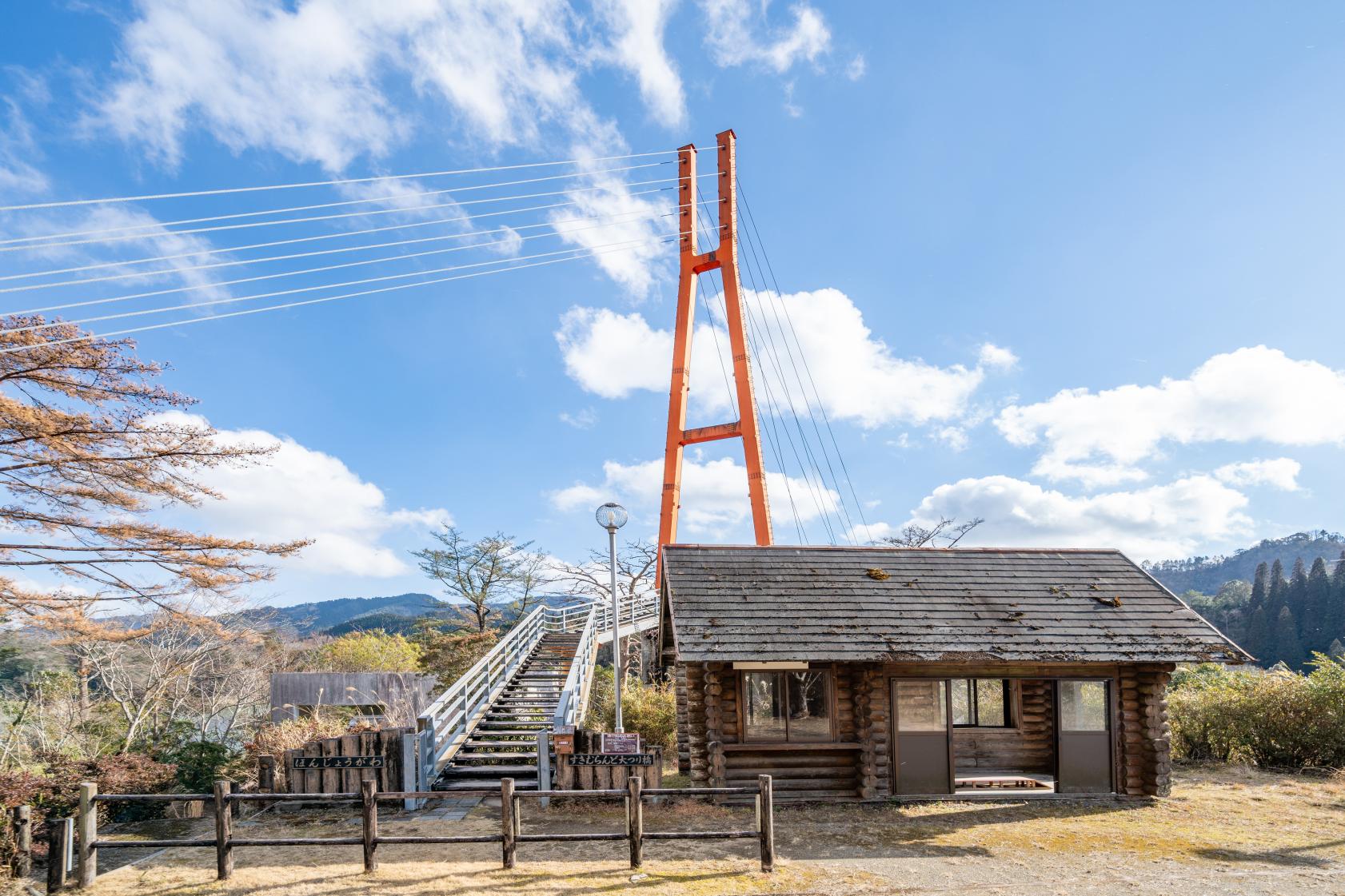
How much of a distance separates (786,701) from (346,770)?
23.3 ft

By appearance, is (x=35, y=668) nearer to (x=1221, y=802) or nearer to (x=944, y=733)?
(x=944, y=733)

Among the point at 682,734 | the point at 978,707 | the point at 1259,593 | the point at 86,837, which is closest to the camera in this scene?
the point at 86,837

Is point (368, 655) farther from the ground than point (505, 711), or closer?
closer

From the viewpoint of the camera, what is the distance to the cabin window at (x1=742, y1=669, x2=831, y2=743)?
43.4 ft

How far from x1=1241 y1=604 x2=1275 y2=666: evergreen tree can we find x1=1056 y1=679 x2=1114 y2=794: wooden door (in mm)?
58904

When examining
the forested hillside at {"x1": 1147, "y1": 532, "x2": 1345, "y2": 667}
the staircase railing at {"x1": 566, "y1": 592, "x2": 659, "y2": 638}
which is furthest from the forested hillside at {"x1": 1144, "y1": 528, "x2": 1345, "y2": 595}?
the staircase railing at {"x1": 566, "y1": 592, "x2": 659, "y2": 638}

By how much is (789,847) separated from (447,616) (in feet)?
101

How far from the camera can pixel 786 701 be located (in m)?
13.4

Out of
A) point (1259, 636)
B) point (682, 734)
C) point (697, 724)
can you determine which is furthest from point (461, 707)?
point (1259, 636)

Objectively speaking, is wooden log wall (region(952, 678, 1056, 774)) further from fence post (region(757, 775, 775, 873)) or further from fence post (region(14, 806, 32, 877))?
fence post (region(14, 806, 32, 877))

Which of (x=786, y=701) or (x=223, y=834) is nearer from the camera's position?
(x=223, y=834)

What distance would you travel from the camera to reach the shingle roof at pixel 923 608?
12.9 m

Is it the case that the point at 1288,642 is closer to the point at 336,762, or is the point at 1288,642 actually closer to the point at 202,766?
the point at 336,762

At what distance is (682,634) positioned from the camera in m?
12.9
